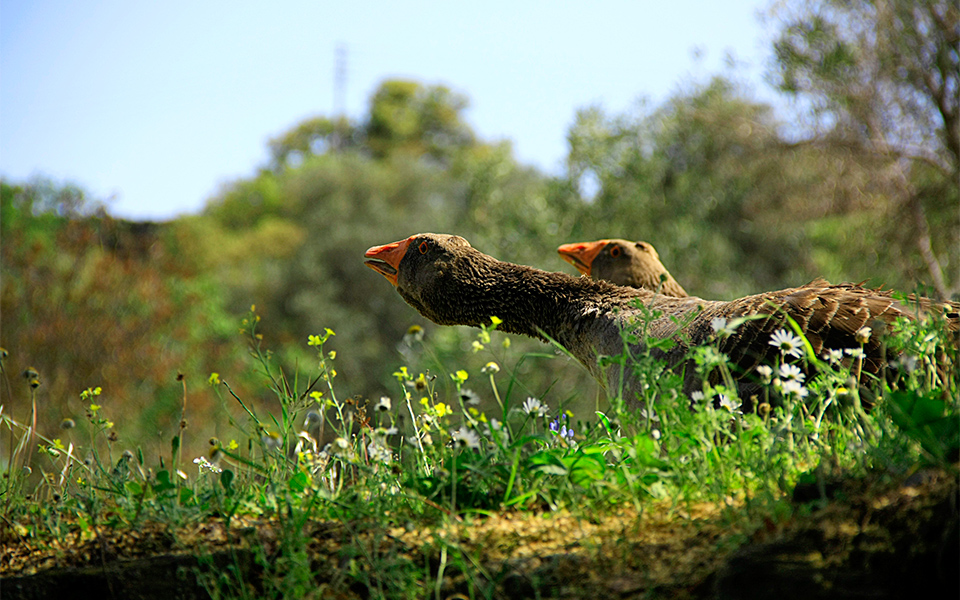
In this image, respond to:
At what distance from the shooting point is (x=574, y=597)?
2.28m

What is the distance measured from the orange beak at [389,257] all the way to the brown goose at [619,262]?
2.25 meters

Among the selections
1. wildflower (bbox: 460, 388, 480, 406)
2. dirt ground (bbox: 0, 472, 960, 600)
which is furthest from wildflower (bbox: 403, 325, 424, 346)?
dirt ground (bbox: 0, 472, 960, 600)

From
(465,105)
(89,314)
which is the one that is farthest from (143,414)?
(465,105)

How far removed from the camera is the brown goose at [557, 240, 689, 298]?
7.08 m

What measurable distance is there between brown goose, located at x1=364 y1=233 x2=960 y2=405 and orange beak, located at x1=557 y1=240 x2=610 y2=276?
247cm

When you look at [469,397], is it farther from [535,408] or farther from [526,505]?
[526,505]

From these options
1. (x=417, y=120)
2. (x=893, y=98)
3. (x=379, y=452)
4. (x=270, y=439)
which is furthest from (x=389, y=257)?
(x=417, y=120)

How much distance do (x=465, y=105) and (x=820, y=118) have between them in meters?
51.1

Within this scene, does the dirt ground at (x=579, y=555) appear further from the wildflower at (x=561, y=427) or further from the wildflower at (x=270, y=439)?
the wildflower at (x=561, y=427)

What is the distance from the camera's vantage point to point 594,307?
4582mm

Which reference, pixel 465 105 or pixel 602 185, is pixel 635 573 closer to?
pixel 602 185

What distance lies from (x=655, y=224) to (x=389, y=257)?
15293 mm

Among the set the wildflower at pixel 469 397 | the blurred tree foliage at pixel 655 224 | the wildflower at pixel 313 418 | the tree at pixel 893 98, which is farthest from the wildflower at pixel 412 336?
the tree at pixel 893 98

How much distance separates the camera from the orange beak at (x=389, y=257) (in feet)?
17.3
